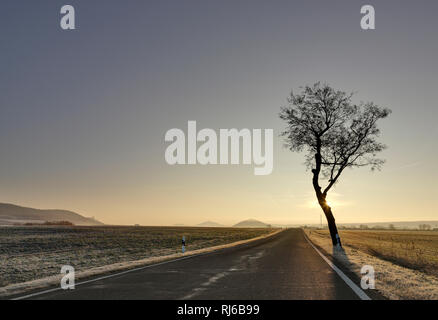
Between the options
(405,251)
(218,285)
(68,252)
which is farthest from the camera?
(405,251)

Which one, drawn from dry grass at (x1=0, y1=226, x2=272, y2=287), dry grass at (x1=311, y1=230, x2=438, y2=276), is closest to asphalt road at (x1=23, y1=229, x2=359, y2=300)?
dry grass at (x1=0, y1=226, x2=272, y2=287)

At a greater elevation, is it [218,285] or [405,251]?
[218,285]

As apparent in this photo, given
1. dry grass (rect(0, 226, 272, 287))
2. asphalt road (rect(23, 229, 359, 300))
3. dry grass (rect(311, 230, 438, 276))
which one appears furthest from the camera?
dry grass (rect(311, 230, 438, 276))

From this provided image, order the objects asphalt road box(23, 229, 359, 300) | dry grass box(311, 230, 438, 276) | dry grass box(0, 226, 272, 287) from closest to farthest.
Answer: asphalt road box(23, 229, 359, 300)
dry grass box(0, 226, 272, 287)
dry grass box(311, 230, 438, 276)

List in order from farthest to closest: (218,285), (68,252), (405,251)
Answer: (405,251), (68,252), (218,285)

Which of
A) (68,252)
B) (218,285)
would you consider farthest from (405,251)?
(68,252)

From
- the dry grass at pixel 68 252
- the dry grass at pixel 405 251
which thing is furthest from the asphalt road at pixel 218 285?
the dry grass at pixel 405 251

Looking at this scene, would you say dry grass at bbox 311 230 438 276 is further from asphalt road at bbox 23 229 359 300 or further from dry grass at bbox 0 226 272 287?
dry grass at bbox 0 226 272 287

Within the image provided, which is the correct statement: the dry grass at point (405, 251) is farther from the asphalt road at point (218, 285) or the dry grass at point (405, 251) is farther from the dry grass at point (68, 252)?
the dry grass at point (68, 252)

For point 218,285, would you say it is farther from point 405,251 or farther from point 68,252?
point 405,251

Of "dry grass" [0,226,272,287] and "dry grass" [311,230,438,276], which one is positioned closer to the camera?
"dry grass" [0,226,272,287]

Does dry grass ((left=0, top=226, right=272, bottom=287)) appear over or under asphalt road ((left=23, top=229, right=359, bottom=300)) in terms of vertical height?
under

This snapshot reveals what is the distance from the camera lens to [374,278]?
1141 centimetres
